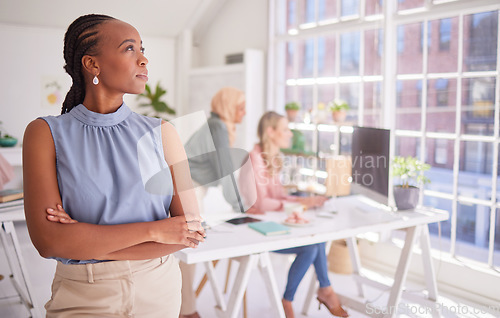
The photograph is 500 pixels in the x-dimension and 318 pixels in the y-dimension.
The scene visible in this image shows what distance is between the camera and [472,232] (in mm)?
4000

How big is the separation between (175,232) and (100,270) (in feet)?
0.62

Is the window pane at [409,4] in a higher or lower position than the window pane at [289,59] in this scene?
higher

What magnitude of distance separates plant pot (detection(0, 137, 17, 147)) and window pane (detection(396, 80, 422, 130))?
3.12 metres

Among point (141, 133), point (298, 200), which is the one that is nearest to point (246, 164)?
point (298, 200)

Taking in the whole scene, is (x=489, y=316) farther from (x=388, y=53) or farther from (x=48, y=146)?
(x=48, y=146)

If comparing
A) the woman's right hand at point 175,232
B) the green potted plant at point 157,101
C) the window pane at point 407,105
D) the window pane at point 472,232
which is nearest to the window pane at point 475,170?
the window pane at point 472,232

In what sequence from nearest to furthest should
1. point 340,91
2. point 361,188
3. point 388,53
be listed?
point 361,188 → point 388,53 → point 340,91

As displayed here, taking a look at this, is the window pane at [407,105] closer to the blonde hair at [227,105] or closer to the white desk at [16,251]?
the blonde hair at [227,105]

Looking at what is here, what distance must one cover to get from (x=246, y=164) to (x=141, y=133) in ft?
6.97

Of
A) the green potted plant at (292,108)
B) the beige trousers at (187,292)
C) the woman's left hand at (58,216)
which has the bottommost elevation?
the beige trousers at (187,292)

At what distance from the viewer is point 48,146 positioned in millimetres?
1006

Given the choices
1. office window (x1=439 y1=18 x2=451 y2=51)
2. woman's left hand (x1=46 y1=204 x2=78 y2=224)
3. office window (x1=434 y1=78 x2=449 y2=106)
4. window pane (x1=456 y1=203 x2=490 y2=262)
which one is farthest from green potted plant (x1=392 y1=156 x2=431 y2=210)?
woman's left hand (x1=46 y1=204 x2=78 y2=224)

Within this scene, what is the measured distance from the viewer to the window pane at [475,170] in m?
3.64

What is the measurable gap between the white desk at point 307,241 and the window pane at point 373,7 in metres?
1.79
